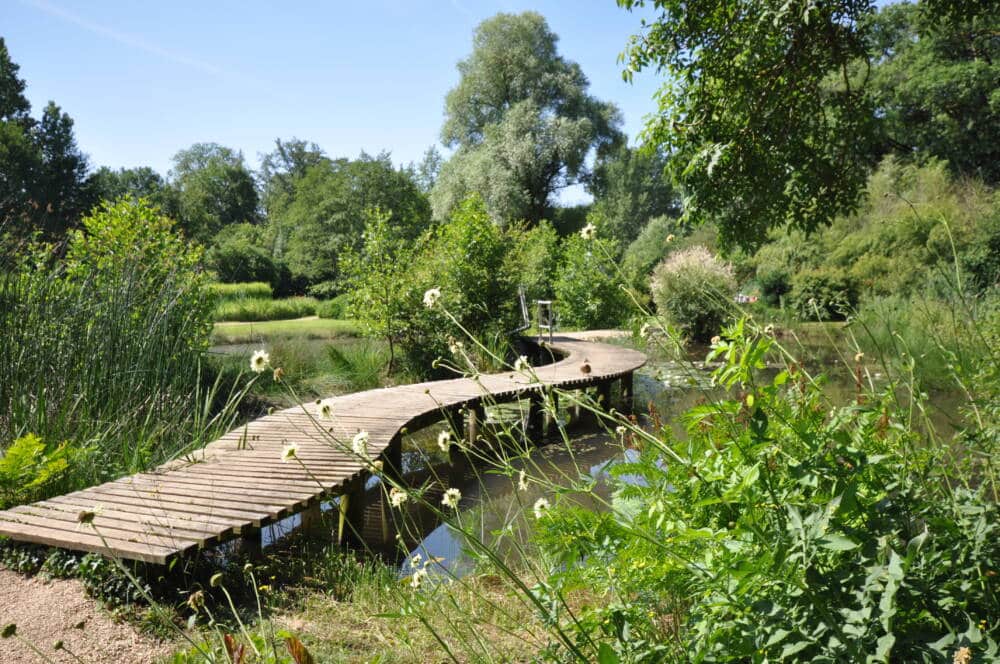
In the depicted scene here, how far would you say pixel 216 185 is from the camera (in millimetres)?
52781

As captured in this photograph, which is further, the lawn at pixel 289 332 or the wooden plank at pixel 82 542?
the lawn at pixel 289 332

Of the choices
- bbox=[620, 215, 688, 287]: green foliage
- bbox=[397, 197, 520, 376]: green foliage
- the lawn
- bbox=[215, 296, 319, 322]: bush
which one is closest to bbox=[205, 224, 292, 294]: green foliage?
bbox=[215, 296, 319, 322]: bush

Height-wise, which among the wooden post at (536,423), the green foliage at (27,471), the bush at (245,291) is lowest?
the wooden post at (536,423)

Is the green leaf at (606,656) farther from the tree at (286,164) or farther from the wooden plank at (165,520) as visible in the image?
the tree at (286,164)

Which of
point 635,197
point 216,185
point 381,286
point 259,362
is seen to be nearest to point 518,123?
point 381,286

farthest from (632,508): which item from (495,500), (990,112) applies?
(990,112)

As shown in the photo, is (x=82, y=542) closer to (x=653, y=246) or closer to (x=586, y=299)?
(x=586, y=299)

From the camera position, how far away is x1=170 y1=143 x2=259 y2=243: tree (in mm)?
48991

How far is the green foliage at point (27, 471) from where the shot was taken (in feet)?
12.2

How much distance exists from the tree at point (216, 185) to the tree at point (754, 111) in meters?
44.7

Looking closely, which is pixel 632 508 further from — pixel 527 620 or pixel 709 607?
pixel 527 620

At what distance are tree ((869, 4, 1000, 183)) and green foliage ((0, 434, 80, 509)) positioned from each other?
23.5m

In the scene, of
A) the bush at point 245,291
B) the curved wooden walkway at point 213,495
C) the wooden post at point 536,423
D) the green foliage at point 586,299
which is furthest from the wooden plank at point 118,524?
the bush at point 245,291

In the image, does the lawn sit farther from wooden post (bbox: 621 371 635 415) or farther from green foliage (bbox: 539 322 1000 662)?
green foliage (bbox: 539 322 1000 662)
